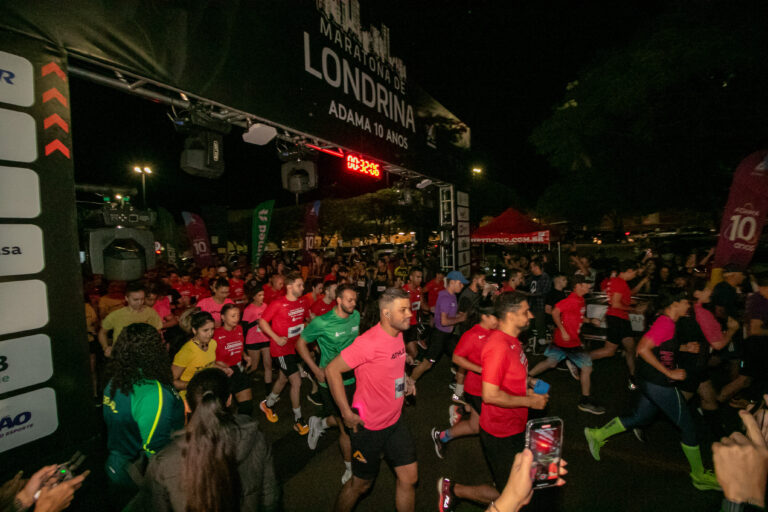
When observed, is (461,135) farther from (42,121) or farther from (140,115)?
(42,121)

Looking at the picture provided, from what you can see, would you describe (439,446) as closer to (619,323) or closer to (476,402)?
(476,402)

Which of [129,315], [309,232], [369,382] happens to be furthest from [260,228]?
[369,382]

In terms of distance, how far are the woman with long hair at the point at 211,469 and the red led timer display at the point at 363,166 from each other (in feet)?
20.9

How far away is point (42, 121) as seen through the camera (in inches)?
111

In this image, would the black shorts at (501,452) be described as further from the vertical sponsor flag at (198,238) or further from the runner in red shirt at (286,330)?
the vertical sponsor flag at (198,238)

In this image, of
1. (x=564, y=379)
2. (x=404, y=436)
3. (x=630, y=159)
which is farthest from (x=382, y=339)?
(x=630, y=159)

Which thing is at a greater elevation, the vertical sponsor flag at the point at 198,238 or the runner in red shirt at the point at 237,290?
the vertical sponsor flag at the point at 198,238

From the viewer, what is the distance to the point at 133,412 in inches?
96.1

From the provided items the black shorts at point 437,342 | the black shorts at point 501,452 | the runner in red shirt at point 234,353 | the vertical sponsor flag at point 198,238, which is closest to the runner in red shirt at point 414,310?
the black shorts at point 437,342

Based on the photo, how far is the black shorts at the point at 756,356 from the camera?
4629mm

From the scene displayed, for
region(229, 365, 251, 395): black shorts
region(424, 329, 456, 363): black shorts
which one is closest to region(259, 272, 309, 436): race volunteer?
region(229, 365, 251, 395): black shorts

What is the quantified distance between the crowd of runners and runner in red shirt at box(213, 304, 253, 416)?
17mm

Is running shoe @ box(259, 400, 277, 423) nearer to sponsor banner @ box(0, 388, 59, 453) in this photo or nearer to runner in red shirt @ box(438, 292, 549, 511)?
sponsor banner @ box(0, 388, 59, 453)

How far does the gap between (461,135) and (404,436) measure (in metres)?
11.1
